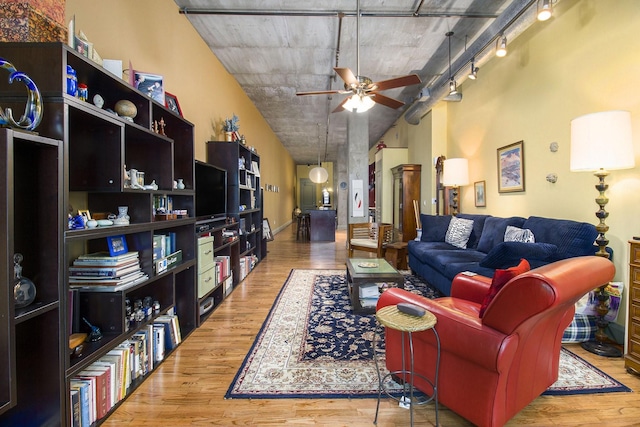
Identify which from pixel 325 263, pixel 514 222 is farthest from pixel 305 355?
pixel 325 263

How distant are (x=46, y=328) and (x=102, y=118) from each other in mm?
1076

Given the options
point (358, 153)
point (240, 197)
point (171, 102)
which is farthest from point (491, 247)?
point (358, 153)

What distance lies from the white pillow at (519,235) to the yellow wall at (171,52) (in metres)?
3.84

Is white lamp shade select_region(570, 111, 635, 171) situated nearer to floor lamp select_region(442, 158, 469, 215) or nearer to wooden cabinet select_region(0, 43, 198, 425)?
floor lamp select_region(442, 158, 469, 215)

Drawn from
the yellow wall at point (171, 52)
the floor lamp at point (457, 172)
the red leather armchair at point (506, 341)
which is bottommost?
the red leather armchair at point (506, 341)

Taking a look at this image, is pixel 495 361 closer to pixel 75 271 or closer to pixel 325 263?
pixel 75 271

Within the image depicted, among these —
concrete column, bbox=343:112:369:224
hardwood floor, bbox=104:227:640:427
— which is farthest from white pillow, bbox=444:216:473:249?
concrete column, bbox=343:112:369:224

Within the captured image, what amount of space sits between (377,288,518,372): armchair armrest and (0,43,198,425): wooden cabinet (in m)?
1.73

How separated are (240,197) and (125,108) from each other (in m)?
2.95

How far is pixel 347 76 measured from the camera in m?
2.91

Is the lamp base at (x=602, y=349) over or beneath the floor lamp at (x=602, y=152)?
beneath

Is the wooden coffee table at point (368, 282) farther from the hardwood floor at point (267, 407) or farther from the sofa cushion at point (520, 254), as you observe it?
the hardwood floor at point (267, 407)

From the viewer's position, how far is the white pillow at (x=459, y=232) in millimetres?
4004

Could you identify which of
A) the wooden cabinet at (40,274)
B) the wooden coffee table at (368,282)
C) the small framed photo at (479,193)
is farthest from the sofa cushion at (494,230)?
the wooden cabinet at (40,274)
